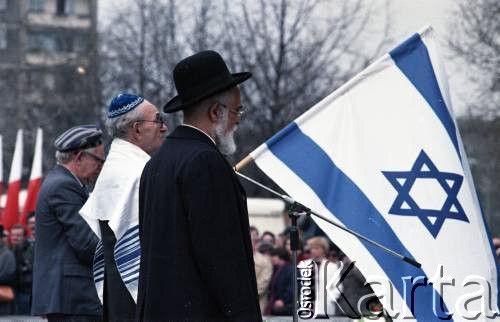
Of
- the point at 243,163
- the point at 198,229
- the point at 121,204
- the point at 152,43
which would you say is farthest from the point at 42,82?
the point at 198,229

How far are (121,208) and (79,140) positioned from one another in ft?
4.16

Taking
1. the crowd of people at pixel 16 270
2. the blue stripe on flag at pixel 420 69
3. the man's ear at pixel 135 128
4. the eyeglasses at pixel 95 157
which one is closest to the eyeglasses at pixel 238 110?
the man's ear at pixel 135 128

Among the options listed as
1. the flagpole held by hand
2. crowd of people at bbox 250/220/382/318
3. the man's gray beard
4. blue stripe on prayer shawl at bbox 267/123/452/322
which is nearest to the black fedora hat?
the man's gray beard

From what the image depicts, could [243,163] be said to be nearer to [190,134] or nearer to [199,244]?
[190,134]

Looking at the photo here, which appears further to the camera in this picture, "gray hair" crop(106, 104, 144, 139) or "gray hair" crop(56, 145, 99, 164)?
"gray hair" crop(56, 145, 99, 164)

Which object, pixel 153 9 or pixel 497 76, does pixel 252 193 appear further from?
pixel 497 76

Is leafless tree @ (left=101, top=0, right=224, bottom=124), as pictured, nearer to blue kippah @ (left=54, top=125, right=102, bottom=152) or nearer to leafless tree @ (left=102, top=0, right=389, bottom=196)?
leafless tree @ (left=102, top=0, right=389, bottom=196)

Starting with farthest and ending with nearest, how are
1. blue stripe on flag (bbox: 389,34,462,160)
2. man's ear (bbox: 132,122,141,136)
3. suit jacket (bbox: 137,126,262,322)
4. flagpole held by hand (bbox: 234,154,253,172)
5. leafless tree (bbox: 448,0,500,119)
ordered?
Result: 1. leafless tree (bbox: 448,0,500,119)
2. blue stripe on flag (bbox: 389,34,462,160)
3. flagpole held by hand (bbox: 234,154,253,172)
4. man's ear (bbox: 132,122,141,136)
5. suit jacket (bbox: 137,126,262,322)

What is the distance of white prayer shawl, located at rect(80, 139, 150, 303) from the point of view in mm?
5535

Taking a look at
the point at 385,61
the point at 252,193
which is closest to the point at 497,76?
the point at 252,193

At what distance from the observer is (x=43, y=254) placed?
21.5 feet

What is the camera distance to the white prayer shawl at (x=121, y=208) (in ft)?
18.2

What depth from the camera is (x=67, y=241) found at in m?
6.50

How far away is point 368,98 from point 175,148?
2.71m
